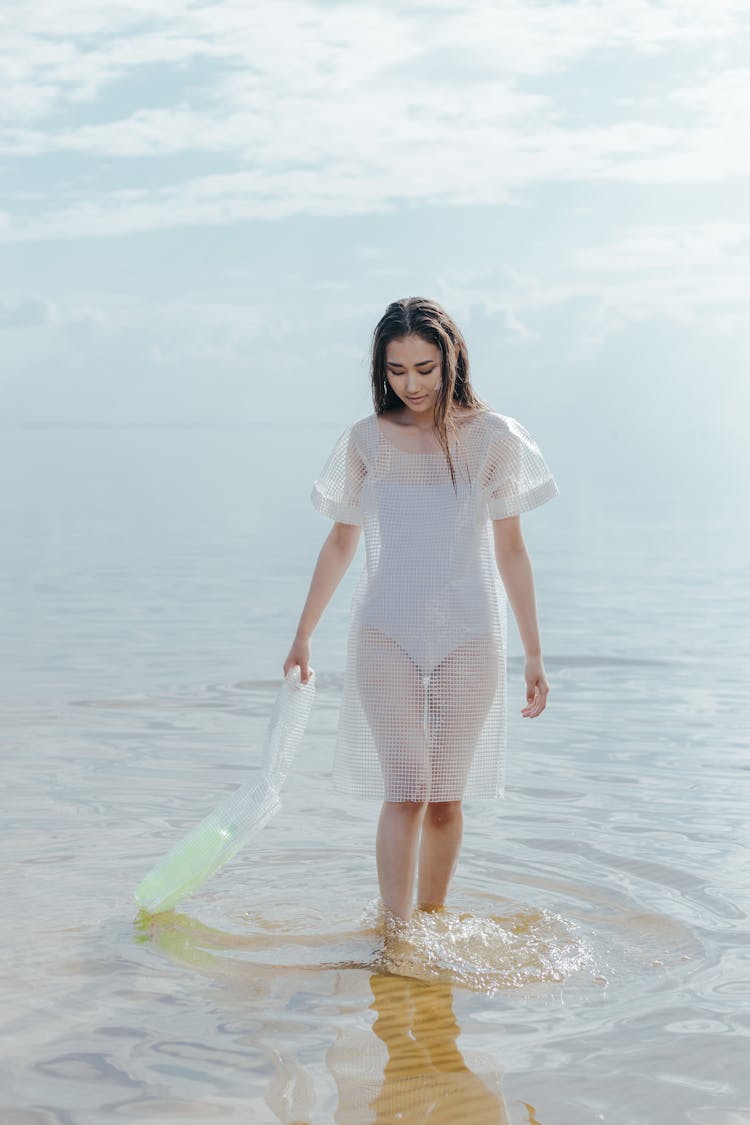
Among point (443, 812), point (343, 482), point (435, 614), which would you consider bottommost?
point (443, 812)

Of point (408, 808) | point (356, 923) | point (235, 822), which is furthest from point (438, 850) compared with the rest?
point (235, 822)

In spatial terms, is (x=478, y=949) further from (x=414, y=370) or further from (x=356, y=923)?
(x=414, y=370)

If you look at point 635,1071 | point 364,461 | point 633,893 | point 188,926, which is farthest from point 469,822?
point 635,1071

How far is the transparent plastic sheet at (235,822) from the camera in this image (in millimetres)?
4906

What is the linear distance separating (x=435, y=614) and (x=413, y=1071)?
1.37 m

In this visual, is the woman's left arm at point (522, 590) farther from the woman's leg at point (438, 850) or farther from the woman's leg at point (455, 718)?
the woman's leg at point (438, 850)

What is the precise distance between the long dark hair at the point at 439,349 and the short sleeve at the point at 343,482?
213 mm

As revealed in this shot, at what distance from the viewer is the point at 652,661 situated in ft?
34.8

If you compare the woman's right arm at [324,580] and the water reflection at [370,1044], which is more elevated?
the woman's right arm at [324,580]

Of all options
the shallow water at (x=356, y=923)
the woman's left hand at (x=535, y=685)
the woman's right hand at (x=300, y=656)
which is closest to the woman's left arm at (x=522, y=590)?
the woman's left hand at (x=535, y=685)

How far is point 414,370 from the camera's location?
443cm

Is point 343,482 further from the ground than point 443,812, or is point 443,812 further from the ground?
point 343,482

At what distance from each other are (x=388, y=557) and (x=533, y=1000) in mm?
1406

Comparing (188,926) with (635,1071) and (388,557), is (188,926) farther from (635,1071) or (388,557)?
(635,1071)
